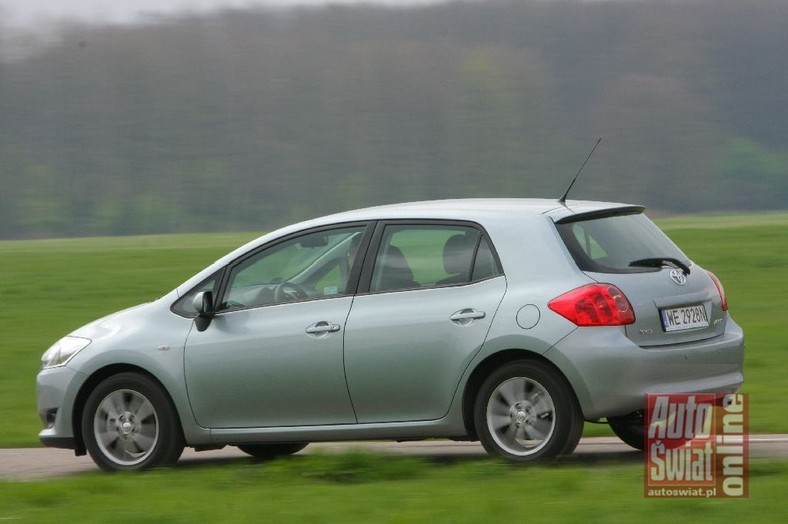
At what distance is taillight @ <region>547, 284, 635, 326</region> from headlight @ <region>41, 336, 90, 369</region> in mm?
3024

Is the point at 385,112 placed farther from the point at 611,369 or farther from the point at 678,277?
the point at 611,369

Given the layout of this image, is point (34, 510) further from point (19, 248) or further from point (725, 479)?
point (19, 248)

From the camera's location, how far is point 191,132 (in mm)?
105188

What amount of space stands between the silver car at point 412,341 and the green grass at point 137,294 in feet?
6.55

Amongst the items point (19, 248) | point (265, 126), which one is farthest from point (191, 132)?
point (19, 248)

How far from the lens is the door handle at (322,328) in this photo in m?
8.07

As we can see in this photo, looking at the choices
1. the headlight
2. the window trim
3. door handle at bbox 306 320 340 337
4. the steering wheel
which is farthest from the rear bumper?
the headlight

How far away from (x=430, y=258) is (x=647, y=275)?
1.22 metres

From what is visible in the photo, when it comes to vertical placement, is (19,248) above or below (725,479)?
above

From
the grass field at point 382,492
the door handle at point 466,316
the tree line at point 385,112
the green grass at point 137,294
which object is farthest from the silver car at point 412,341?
the tree line at point 385,112

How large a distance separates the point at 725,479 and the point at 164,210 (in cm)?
8554

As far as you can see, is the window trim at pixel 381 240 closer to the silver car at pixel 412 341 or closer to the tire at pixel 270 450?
the silver car at pixel 412 341

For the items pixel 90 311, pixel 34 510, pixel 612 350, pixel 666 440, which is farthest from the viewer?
pixel 90 311

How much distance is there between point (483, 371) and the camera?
7766 mm
